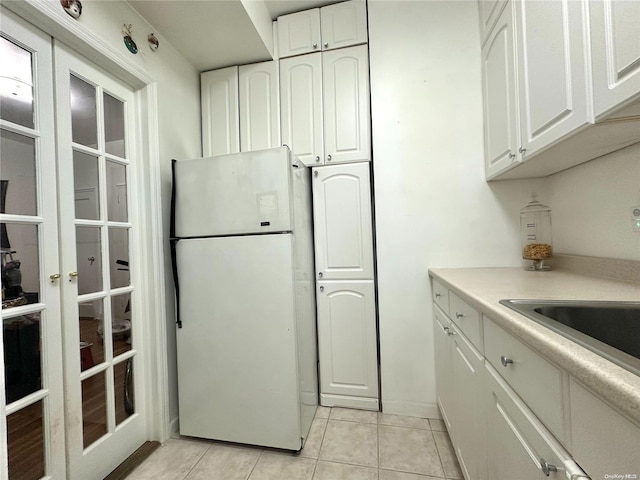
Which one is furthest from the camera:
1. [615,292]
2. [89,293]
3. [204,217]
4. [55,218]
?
[204,217]

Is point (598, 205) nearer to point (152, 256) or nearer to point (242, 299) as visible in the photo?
point (242, 299)

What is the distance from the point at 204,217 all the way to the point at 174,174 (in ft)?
1.12

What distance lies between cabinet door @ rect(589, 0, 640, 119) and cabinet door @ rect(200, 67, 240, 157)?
1916 millimetres

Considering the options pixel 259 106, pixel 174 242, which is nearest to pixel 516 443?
pixel 174 242

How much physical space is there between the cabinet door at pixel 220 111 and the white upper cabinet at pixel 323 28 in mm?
467

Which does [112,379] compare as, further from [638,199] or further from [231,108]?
[638,199]

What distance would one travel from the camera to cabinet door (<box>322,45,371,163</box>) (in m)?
1.82

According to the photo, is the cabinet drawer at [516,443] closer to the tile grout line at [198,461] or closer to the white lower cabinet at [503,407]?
the white lower cabinet at [503,407]

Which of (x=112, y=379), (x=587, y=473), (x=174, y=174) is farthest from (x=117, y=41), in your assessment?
(x=587, y=473)

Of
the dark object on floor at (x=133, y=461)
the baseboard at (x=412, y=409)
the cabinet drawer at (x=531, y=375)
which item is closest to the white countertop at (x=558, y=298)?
the cabinet drawer at (x=531, y=375)

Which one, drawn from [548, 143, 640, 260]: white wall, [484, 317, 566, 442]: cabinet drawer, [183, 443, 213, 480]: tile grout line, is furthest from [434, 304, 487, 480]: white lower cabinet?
[183, 443, 213, 480]: tile grout line

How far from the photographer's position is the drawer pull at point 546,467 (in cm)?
53

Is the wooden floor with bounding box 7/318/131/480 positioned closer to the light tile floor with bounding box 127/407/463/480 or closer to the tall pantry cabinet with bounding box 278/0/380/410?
the light tile floor with bounding box 127/407/463/480

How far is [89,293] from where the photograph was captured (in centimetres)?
130
